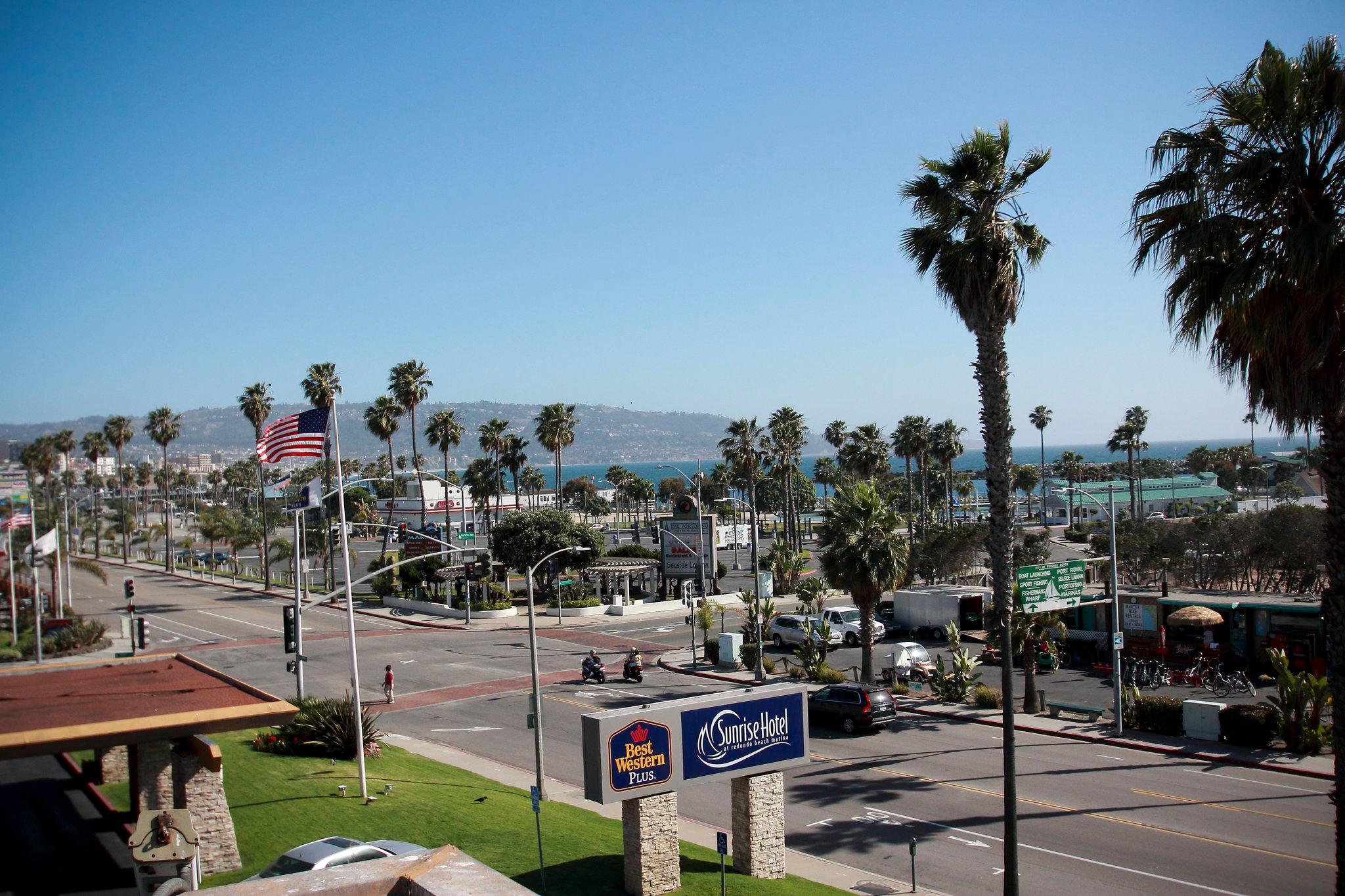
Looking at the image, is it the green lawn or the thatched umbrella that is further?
the thatched umbrella

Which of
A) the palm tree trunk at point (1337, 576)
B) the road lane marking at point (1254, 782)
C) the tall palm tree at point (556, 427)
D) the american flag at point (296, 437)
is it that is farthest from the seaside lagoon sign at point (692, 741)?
the tall palm tree at point (556, 427)

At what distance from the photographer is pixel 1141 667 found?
34625mm

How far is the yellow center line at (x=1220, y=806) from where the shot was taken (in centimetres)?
1958

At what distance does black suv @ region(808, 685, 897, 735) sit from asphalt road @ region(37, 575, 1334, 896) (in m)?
0.45

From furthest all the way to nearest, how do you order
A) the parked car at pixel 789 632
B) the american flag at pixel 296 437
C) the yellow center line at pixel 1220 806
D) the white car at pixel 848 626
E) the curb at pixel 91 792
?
the white car at pixel 848 626 < the parked car at pixel 789 632 < the american flag at pixel 296 437 < the curb at pixel 91 792 < the yellow center line at pixel 1220 806

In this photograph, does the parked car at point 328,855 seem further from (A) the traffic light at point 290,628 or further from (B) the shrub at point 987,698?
(B) the shrub at point 987,698

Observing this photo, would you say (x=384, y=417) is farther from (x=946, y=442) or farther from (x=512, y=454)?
(x=946, y=442)

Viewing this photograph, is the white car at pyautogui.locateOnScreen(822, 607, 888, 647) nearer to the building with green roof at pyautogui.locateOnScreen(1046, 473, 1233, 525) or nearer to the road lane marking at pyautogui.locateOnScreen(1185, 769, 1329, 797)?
the road lane marking at pyautogui.locateOnScreen(1185, 769, 1329, 797)

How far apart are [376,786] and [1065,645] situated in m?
29.2

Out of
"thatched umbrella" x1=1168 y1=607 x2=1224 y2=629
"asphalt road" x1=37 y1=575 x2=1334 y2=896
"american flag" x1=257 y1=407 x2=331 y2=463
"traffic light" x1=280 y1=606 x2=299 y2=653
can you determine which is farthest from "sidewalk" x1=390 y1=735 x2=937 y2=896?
"thatched umbrella" x1=1168 y1=607 x2=1224 y2=629

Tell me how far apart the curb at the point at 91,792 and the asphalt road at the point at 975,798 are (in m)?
9.03

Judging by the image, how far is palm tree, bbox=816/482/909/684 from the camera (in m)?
33.4

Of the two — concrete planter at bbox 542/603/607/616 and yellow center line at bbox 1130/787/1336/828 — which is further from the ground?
yellow center line at bbox 1130/787/1336/828

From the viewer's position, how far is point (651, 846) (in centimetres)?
1625
